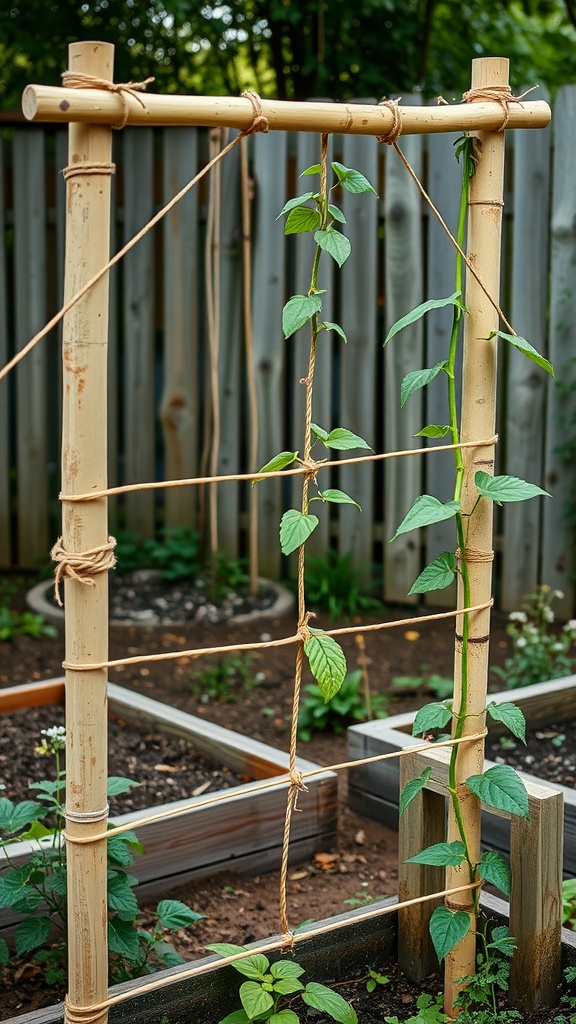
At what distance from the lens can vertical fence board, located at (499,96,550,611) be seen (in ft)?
16.9

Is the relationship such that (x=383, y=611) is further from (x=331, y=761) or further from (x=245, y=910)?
(x=245, y=910)

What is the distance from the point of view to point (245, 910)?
2924mm

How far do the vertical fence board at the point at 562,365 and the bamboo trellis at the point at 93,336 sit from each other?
3.20 meters

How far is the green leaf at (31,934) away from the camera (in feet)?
7.24

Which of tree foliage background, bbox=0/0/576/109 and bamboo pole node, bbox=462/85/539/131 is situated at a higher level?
tree foliage background, bbox=0/0/576/109

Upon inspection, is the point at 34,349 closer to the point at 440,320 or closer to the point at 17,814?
the point at 440,320

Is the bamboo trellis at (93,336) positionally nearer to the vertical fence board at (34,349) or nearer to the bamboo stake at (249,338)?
the bamboo stake at (249,338)

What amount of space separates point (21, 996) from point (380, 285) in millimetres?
4326

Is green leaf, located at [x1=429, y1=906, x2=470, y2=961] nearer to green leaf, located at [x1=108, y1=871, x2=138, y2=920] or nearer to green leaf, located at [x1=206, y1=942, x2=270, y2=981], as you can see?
green leaf, located at [x1=206, y1=942, x2=270, y2=981]

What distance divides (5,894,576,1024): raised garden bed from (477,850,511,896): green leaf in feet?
0.63

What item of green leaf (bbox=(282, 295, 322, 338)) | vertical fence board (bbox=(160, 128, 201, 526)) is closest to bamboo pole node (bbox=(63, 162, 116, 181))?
green leaf (bbox=(282, 295, 322, 338))

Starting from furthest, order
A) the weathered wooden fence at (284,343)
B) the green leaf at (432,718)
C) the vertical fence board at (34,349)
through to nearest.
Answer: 1. the vertical fence board at (34,349)
2. the weathered wooden fence at (284,343)
3. the green leaf at (432,718)

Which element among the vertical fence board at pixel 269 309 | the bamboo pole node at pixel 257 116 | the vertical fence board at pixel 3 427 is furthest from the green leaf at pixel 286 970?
the vertical fence board at pixel 3 427

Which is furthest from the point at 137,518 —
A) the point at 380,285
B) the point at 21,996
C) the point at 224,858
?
the point at 21,996
